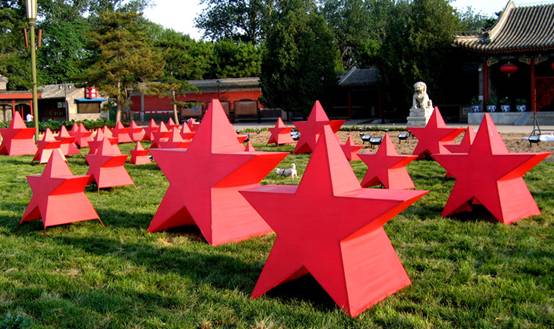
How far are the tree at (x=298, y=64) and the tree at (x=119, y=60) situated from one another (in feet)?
23.8

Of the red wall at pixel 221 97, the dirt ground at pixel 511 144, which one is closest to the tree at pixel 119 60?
the dirt ground at pixel 511 144

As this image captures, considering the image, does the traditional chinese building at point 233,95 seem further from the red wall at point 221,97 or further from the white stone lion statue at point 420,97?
the white stone lion statue at point 420,97

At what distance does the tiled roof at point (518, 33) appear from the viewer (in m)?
→ 25.5

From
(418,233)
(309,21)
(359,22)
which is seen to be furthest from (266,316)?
(359,22)

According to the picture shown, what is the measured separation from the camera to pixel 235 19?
50750 millimetres

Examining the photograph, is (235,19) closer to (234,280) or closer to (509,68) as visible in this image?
(509,68)

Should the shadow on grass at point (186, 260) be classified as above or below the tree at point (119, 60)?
below

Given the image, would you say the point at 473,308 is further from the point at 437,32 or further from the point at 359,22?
the point at 359,22

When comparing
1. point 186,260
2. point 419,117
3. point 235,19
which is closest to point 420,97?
point 419,117

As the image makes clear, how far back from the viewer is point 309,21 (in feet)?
110

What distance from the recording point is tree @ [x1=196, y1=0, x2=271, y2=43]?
1934 inches

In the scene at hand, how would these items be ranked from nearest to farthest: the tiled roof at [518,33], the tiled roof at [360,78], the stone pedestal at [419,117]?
1. the stone pedestal at [419,117]
2. the tiled roof at [518,33]
3. the tiled roof at [360,78]

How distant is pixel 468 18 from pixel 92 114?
40.3 m

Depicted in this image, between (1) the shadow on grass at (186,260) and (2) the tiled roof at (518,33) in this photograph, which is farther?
(2) the tiled roof at (518,33)
